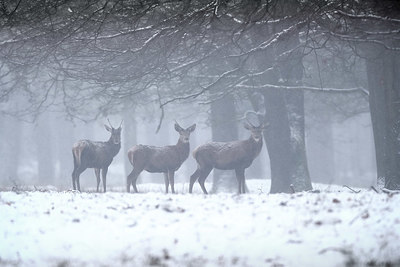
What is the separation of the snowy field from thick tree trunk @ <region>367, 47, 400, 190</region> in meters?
5.15

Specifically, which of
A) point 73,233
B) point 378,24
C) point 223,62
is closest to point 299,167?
point 223,62

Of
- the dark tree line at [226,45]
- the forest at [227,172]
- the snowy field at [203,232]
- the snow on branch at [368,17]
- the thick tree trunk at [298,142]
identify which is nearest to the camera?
the snowy field at [203,232]

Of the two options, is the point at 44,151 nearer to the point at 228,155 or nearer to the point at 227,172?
the point at 227,172

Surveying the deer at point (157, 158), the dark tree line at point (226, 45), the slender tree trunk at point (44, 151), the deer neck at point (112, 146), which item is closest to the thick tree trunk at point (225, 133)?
the dark tree line at point (226, 45)

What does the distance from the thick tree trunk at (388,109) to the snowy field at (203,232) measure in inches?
203

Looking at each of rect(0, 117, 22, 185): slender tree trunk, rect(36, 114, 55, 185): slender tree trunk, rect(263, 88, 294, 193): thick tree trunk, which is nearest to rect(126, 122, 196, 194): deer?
rect(263, 88, 294, 193): thick tree trunk

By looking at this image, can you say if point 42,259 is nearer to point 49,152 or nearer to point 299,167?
point 299,167

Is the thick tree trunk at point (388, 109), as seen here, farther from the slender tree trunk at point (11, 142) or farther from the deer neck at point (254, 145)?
the slender tree trunk at point (11, 142)

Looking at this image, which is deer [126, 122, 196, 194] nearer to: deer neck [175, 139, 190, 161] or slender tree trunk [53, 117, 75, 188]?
deer neck [175, 139, 190, 161]

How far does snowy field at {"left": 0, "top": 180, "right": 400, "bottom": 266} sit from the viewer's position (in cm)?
607

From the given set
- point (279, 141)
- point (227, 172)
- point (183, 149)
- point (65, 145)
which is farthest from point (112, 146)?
point (65, 145)

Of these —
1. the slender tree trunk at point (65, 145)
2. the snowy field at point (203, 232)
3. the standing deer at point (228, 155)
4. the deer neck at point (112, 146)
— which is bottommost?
the snowy field at point (203, 232)

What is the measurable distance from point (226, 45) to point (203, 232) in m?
7.51

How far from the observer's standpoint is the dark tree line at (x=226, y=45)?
35.6 ft
